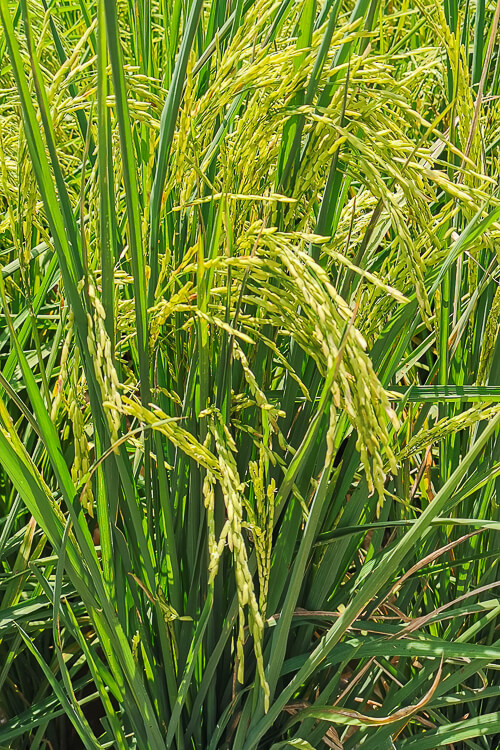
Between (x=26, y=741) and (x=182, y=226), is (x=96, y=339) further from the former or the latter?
(x=26, y=741)

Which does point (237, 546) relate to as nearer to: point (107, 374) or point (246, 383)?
point (107, 374)

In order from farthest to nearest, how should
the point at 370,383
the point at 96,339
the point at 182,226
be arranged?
the point at 182,226, the point at 96,339, the point at 370,383

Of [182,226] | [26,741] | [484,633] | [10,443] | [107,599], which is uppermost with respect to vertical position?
[182,226]

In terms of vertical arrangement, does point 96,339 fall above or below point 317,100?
below

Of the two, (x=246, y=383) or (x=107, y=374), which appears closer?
(x=107, y=374)

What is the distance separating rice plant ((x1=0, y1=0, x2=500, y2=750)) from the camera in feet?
1.51

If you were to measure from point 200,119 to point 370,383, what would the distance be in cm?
26

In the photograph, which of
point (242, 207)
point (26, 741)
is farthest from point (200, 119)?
point (26, 741)

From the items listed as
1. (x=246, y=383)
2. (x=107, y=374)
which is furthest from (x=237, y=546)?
(x=246, y=383)

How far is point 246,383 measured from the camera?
637 mm

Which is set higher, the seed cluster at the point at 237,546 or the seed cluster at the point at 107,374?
the seed cluster at the point at 107,374

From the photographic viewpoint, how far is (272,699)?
2.05 ft

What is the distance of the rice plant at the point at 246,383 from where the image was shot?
18.2 inches

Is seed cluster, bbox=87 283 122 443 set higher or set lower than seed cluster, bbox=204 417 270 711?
higher
